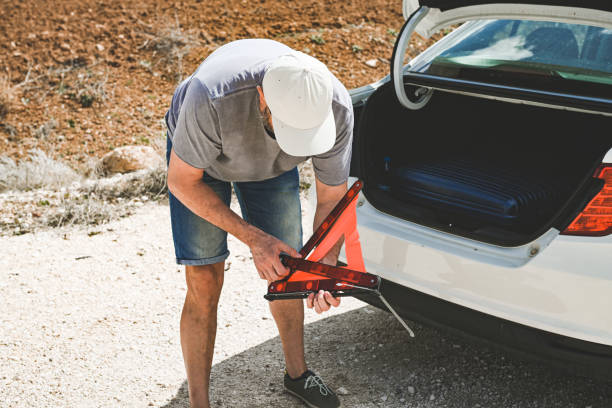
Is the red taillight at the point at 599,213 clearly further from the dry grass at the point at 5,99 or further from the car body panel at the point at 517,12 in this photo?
the dry grass at the point at 5,99

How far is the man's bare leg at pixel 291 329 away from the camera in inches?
106

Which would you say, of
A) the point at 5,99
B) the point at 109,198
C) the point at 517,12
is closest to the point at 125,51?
the point at 5,99

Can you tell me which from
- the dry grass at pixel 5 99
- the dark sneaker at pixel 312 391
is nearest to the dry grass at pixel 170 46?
the dry grass at pixel 5 99

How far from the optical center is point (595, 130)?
10.7ft

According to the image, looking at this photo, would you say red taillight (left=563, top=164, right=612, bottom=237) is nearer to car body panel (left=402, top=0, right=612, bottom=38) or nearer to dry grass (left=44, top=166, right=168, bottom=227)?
car body panel (left=402, top=0, right=612, bottom=38)

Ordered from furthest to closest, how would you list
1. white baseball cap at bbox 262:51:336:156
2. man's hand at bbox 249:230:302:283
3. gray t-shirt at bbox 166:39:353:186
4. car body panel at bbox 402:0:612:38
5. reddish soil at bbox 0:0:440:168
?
reddish soil at bbox 0:0:440:168 < car body panel at bbox 402:0:612:38 < man's hand at bbox 249:230:302:283 < gray t-shirt at bbox 166:39:353:186 < white baseball cap at bbox 262:51:336:156

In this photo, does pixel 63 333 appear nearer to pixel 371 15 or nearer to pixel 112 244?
pixel 112 244

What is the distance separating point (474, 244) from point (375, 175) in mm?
614

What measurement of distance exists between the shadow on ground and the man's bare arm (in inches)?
35.4

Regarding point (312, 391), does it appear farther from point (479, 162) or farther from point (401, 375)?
point (479, 162)

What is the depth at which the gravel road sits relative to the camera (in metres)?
2.77

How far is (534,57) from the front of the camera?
303cm

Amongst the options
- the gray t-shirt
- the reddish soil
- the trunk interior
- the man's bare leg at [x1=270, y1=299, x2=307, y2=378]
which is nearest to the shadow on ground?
the man's bare leg at [x1=270, y1=299, x2=307, y2=378]

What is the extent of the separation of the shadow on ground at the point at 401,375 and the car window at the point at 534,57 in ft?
3.81
